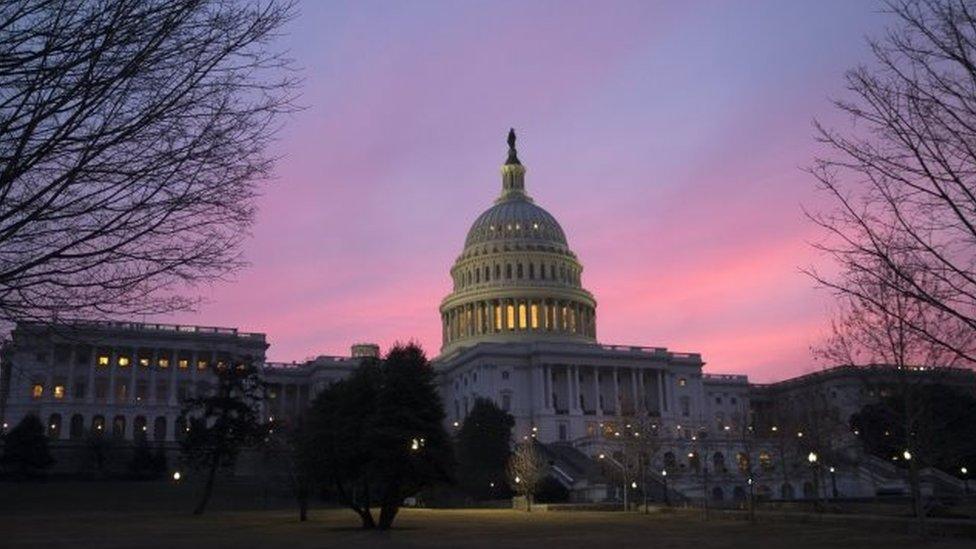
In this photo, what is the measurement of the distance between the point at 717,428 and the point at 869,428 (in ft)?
145

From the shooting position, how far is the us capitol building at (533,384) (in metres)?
91.8

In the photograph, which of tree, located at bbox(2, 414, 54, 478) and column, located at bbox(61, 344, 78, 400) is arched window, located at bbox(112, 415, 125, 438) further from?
tree, located at bbox(2, 414, 54, 478)

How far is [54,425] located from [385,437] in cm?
9177

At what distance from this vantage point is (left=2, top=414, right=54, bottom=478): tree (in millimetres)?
83544

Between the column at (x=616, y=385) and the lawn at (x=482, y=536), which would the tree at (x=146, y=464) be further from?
the column at (x=616, y=385)

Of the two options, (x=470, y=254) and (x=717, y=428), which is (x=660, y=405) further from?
(x=470, y=254)

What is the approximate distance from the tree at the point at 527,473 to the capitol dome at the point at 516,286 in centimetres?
6356

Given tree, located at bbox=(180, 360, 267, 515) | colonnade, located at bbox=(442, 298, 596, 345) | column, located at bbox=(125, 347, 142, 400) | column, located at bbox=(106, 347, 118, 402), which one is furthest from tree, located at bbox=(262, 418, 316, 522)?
colonnade, located at bbox=(442, 298, 596, 345)

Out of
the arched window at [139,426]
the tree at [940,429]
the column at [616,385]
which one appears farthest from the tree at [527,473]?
the arched window at [139,426]

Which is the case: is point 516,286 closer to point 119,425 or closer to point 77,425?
point 119,425

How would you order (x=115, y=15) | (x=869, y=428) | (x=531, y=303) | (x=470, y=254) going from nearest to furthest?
1. (x=115, y=15)
2. (x=869, y=428)
3. (x=531, y=303)
4. (x=470, y=254)

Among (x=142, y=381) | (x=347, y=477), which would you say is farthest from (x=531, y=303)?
(x=347, y=477)

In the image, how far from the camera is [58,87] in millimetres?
9172

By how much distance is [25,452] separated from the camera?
275 feet
